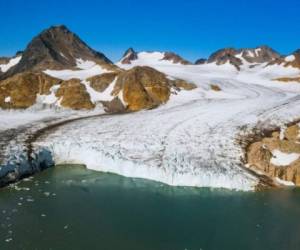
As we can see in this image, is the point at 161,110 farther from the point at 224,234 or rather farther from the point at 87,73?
the point at 224,234

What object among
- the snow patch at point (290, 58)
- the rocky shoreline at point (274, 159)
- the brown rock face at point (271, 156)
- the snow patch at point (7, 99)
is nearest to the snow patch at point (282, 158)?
the rocky shoreline at point (274, 159)

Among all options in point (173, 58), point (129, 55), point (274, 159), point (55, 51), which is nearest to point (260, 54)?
point (173, 58)

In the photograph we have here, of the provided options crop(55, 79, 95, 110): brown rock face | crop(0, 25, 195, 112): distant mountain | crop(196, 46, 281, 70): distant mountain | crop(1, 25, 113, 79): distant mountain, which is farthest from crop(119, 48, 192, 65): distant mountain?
crop(55, 79, 95, 110): brown rock face

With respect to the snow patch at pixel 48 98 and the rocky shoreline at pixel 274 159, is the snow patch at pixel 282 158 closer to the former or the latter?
the rocky shoreline at pixel 274 159

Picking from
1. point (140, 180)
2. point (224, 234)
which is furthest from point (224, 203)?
point (140, 180)

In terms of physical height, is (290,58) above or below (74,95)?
above

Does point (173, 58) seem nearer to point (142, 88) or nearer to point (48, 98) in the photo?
point (142, 88)
